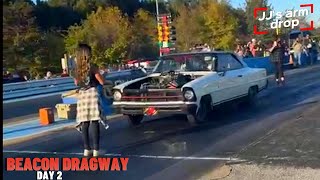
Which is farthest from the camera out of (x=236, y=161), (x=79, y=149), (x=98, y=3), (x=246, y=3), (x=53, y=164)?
(x=246, y=3)

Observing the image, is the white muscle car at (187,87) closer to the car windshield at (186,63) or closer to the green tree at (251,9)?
the car windshield at (186,63)

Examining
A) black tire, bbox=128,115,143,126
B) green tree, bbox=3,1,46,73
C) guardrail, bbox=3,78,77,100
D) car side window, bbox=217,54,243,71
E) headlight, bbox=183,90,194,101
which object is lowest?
black tire, bbox=128,115,143,126

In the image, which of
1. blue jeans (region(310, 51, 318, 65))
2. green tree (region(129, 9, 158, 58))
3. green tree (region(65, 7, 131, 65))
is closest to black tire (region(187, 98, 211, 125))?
blue jeans (region(310, 51, 318, 65))

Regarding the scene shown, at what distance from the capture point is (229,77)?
36.1 ft

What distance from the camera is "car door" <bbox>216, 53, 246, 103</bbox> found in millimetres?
10711

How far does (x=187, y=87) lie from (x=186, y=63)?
5.30ft

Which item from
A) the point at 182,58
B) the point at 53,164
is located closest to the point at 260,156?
the point at 53,164

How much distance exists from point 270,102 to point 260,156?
6.49 m

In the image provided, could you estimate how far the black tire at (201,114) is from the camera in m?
9.91

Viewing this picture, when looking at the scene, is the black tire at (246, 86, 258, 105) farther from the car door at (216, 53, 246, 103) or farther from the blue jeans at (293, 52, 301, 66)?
the blue jeans at (293, 52, 301, 66)

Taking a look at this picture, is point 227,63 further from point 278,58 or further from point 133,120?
point 278,58

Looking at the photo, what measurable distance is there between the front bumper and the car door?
47.8 inches

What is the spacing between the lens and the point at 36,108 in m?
15.3

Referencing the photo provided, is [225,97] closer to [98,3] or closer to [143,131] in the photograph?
[143,131]
